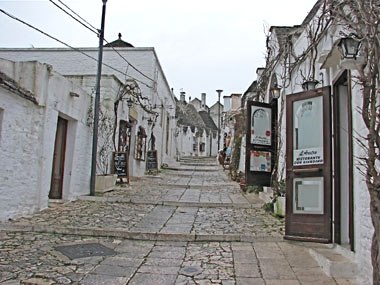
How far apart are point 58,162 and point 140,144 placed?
696 centimetres

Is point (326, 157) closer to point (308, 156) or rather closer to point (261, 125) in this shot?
point (308, 156)

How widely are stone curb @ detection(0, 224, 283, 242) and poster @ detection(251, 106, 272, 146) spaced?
3642mm

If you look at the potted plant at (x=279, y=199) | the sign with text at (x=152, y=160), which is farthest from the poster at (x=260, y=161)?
the sign with text at (x=152, y=160)

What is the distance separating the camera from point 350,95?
3.97 metres

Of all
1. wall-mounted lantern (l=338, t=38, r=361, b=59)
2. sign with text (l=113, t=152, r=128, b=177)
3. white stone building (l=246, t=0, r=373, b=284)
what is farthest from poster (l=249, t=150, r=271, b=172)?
wall-mounted lantern (l=338, t=38, r=361, b=59)

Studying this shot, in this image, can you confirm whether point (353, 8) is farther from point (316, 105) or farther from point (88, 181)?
point (88, 181)

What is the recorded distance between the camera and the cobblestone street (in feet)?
12.3

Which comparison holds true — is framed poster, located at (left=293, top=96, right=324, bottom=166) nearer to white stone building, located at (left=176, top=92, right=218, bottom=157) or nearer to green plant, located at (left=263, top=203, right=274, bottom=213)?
green plant, located at (left=263, top=203, right=274, bottom=213)

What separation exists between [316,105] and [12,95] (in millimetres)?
4993

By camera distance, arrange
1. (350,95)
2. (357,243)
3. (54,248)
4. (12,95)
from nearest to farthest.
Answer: (357,243) → (350,95) → (54,248) → (12,95)

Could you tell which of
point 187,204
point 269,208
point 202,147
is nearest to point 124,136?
point 187,204

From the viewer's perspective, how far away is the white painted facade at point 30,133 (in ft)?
19.2

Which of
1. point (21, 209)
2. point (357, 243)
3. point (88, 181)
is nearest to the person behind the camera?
point (357, 243)

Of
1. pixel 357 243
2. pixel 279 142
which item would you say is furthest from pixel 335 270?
pixel 279 142
